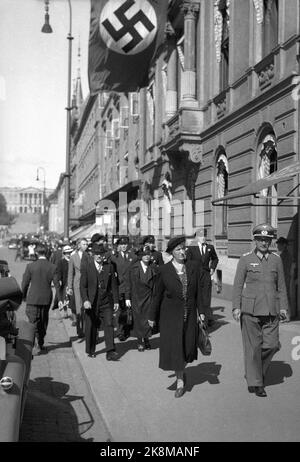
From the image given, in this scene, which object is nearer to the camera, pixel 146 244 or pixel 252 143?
pixel 146 244

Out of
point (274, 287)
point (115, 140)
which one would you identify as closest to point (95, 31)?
point (274, 287)

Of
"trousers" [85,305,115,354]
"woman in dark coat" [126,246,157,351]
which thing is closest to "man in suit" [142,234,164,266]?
"woman in dark coat" [126,246,157,351]

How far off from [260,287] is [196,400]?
1.52 meters

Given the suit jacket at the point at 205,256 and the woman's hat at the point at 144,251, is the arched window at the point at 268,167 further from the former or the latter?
the woman's hat at the point at 144,251

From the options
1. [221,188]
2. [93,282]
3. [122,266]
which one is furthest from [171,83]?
[93,282]

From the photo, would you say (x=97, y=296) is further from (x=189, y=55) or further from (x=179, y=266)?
(x=189, y=55)

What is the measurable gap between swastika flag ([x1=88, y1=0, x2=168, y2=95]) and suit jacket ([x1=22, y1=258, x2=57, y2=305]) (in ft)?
16.6

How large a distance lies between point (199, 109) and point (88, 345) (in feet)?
41.2

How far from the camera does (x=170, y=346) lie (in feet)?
22.9

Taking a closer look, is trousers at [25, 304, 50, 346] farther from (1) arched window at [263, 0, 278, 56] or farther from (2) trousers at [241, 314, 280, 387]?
(1) arched window at [263, 0, 278, 56]

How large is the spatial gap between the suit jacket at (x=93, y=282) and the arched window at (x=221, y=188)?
897 centimetres

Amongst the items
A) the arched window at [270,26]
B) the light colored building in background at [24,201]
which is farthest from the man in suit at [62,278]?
the light colored building in background at [24,201]

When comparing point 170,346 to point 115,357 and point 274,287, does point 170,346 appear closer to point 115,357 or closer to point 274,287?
point 274,287
